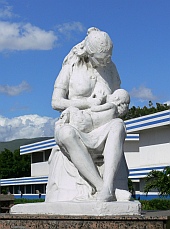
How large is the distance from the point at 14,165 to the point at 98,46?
4780 cm

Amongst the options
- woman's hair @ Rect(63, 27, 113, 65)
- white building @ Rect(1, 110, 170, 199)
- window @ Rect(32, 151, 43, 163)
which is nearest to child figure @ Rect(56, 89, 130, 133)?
woman's hair @ Rect(63, 27, 113, 65)

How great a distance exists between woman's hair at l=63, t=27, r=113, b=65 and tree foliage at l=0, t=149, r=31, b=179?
4665 centimetres

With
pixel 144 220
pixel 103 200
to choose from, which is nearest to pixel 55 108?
pixel 103 200

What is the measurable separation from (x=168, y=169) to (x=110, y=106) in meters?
11.0

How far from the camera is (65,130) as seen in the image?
238 inches

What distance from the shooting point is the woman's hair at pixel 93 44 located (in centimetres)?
655

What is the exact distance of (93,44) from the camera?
21.6 ft

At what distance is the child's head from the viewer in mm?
6484

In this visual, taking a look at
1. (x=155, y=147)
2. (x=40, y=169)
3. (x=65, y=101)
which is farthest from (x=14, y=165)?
(x=65, y=101)

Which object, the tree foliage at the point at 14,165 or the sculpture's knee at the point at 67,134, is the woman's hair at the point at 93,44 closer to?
the sculpture's knee at the point at 67,134

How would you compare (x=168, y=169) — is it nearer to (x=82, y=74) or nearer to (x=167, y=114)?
(x=167, y=114)

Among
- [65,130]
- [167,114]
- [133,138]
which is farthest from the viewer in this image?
[133,138]

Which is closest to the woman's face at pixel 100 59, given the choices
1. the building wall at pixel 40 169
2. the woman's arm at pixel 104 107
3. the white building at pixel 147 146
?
the woman's arm at pixel 104 107

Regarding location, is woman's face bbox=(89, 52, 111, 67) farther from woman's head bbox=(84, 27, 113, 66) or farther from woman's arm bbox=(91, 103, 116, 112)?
woman's arm bbox=(91, 103, 116, 112)
